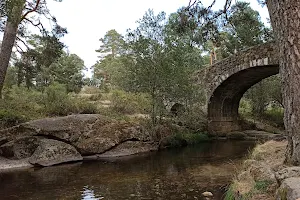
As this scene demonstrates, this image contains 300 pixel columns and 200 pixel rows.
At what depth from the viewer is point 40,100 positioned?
15.0 meters

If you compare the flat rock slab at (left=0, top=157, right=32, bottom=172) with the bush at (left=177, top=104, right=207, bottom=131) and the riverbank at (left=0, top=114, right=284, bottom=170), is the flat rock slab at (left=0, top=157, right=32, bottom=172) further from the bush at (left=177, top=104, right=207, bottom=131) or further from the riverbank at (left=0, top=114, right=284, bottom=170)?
the bush at (left=177, top=104, right=207, bottom=131)

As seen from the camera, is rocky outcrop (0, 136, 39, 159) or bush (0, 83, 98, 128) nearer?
rocky outcrop (0, 136, 39, 159)

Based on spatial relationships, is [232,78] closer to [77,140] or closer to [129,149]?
[129,149]

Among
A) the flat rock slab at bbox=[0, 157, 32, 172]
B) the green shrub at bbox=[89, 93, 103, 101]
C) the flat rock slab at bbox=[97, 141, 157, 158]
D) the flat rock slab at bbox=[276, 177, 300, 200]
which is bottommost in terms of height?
the flat rock slab at bbox=[0, 157, 32, 172]

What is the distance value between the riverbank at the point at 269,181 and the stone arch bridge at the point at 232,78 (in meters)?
9.83

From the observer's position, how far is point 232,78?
17172mm

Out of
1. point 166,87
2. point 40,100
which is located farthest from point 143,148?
point 40,100

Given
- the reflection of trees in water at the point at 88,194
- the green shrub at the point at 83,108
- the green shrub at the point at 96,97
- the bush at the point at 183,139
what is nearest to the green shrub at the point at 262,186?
the reflection of trees in water at the point at 88,194

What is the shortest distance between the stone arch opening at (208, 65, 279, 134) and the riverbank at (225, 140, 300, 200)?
12.3 meters

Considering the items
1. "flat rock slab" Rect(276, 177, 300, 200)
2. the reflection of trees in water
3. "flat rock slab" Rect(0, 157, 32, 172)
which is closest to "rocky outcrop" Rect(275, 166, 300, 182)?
"flat rock slab" Rect(276, 177, 300, 200)

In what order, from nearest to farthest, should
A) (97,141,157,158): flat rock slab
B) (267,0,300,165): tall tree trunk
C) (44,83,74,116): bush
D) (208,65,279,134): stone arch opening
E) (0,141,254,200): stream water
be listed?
(267,0,300,165): tall tree trunk, (0,141,254,200): stream water, (97,141,157,158): flat rock slab, (44,83,74,116): bush, (208,65,279,134): stone arch opening

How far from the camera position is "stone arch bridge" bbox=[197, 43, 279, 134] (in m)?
14.2

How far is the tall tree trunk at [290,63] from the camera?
13.1ft

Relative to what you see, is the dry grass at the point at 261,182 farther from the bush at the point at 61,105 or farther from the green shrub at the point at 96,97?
the green shrub at the point at 96,97
